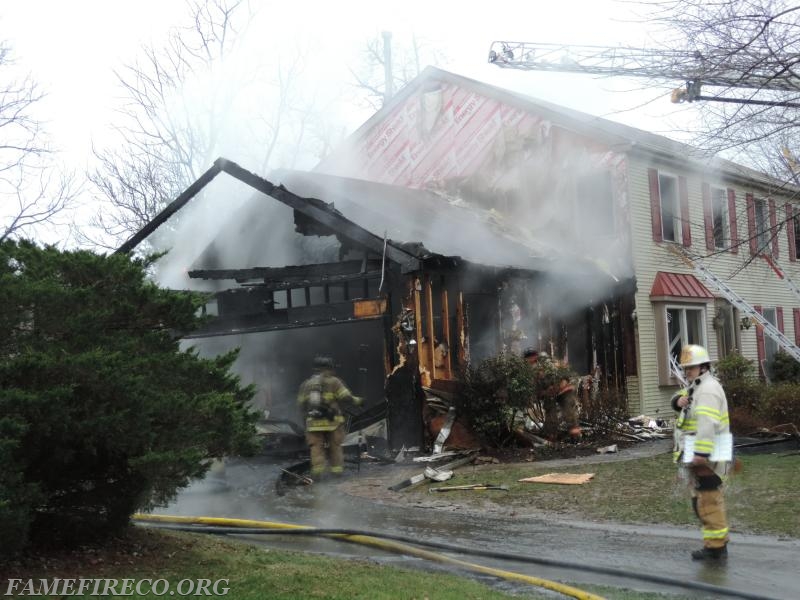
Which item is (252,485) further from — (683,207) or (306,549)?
(683,207)

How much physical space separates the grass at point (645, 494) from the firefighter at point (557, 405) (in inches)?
77.5

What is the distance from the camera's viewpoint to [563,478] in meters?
10.2

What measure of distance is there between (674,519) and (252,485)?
18.1ft

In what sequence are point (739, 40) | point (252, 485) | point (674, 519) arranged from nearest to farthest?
1. point (674, 519)
2. point (739, 40)
3. point (252, 485)

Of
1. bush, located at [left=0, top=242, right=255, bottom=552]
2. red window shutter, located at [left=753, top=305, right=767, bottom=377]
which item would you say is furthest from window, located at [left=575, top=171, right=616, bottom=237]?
bush, located at [left=0, top=242, right=255, bottom=552]

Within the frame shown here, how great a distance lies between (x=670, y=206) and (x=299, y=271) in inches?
372

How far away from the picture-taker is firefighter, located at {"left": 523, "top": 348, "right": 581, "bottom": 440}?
13.5m

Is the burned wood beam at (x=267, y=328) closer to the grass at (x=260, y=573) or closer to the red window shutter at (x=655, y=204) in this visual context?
the grass at (x=260, y=573)

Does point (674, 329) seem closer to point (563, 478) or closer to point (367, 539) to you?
point (563, 478)

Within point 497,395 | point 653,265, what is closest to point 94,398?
point 497,395

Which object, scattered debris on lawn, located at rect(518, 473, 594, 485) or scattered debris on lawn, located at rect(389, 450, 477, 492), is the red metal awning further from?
scattered debris on lawn, located at rect(518, 473, 594, 485)

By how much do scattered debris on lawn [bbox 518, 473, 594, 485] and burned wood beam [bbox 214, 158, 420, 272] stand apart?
373 cm

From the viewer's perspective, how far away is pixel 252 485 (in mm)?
11094

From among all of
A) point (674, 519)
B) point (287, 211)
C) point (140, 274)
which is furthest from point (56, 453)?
point (287, 211)
